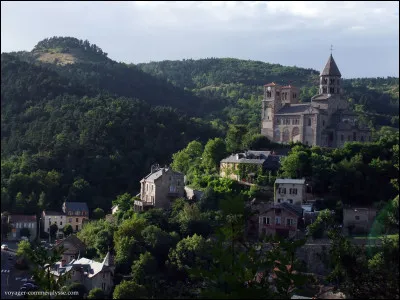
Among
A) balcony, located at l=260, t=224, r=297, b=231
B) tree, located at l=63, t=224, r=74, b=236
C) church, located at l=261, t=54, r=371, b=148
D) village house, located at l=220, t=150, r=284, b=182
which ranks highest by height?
church, located at l=261, t=54, r=371, b=148

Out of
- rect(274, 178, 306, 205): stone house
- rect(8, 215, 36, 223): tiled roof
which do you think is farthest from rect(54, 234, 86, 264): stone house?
rect(274, 178, 306, 205): stone house

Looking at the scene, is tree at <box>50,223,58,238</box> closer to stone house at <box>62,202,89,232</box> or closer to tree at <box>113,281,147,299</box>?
stone house at <box>62,202,89,232</box>

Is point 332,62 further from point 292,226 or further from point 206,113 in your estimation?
point 206,113

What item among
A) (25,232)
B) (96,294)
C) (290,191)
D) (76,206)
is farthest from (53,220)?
(290,191)

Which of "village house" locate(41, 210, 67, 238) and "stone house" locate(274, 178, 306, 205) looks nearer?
"stone house" locate(274, 178, 306, 205)

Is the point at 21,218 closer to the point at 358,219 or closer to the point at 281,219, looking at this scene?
the point at 281,219

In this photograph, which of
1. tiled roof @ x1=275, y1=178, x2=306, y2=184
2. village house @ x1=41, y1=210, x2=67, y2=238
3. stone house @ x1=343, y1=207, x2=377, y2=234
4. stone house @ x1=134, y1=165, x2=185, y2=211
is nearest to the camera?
stone house @ x1=343, y1=207, x2=377, y2=234
